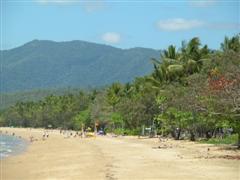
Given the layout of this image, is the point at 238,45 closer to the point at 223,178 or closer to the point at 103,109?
the point at 223,178

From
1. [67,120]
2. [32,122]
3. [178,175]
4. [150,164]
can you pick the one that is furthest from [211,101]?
[32,122]

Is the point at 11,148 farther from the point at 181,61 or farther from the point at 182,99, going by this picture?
the point at 182,99

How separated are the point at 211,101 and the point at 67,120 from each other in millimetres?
84012

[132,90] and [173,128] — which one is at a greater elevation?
[132,90]

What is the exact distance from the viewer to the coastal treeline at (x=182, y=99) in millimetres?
21000

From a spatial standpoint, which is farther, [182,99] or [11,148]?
[11,148]

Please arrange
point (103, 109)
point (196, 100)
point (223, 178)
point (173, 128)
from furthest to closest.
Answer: point (103, 109) < point (173, 128) < point (196, 100) < point (223, 178)

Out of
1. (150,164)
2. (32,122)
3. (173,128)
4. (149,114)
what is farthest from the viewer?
(32,122)

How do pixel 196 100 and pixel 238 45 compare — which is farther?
pixel 238 45

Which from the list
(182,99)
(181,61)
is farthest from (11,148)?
(182,99)

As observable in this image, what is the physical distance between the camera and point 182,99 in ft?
84.2

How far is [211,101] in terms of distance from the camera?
21.3 m

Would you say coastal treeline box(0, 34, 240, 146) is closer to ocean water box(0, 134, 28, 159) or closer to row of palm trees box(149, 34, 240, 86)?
row of palm trees box(149, 34, 240, 86)

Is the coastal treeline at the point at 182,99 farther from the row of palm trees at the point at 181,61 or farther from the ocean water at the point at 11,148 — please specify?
the ocean water at the point at 11,148
